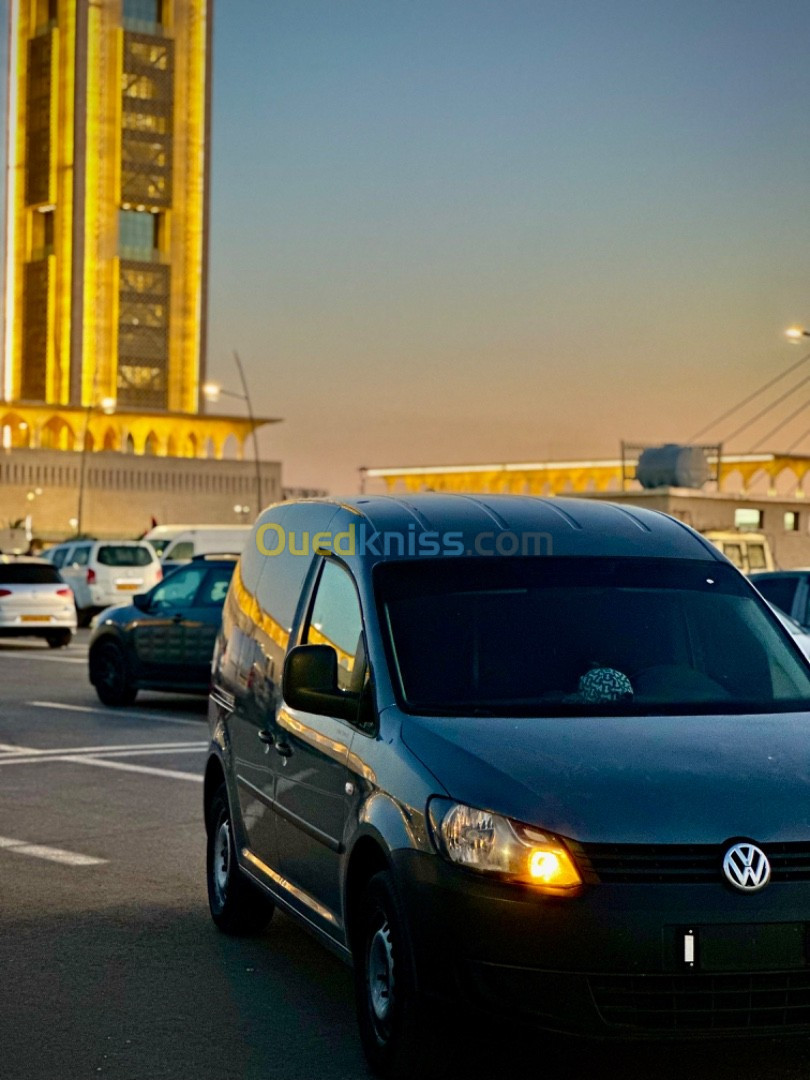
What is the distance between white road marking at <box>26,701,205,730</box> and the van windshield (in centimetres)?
1115

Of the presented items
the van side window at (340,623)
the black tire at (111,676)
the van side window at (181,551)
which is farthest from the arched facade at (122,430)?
the van side window at (340,623)

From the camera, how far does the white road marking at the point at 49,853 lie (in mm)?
8938

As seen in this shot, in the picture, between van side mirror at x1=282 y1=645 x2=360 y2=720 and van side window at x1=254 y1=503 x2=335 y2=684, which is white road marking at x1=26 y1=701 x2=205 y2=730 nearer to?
van side window at x1=254 y1=503 x2=335 y2=684

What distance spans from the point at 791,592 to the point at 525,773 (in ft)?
37.9

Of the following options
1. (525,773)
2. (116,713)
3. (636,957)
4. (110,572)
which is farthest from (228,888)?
(110,572)

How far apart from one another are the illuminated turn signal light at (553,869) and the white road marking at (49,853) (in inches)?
185

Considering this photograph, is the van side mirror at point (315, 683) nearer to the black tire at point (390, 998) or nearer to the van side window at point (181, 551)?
the black tire at point (390, 998)

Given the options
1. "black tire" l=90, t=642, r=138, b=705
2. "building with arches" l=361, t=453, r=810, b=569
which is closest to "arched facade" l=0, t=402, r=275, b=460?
"building with arches" l=361, t=453, r=810, b=569

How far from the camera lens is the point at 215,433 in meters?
138

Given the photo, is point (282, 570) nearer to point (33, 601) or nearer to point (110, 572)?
point (33, 601)

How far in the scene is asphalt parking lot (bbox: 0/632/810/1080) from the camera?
5.18 m

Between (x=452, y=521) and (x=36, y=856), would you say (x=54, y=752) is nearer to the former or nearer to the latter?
(x=36, y=856)

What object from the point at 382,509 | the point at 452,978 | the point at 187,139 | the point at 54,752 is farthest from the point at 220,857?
the point at 187,139

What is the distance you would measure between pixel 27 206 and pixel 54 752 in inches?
5717
